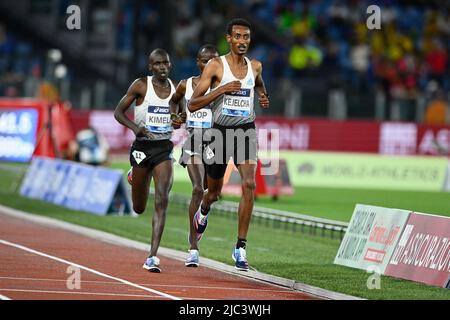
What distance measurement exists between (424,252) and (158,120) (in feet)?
10.9

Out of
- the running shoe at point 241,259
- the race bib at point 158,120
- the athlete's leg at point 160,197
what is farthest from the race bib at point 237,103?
the running shoe at point 241,259

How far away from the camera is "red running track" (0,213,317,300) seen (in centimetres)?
1171

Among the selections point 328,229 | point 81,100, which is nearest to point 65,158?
point 81,100

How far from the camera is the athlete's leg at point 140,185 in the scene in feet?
46.4

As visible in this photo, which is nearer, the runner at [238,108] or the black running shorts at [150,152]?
the runner at [238,108]

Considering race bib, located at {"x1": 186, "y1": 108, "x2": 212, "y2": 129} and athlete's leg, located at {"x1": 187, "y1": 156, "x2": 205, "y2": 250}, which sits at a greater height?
race bib, located at {"x1": 186, "y1": 108, "x2": 212, "y2": 129}

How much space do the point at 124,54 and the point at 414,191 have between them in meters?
11.5

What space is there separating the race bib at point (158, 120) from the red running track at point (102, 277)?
1.60 metres

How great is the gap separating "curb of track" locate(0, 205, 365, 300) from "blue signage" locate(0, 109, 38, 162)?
703 cm

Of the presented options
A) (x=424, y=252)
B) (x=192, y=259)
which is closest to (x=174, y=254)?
(x=192, y=259)

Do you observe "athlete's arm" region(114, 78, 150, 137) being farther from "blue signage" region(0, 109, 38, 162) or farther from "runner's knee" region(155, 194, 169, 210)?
"blue signage" region(0, 109, 38, 162)

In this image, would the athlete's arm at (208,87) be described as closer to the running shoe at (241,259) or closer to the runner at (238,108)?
the runner at (238,108)

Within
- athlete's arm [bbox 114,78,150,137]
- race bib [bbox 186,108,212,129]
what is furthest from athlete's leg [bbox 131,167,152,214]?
race bib [bbox 186,108,212,129]

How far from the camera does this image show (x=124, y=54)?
37.1 metres
